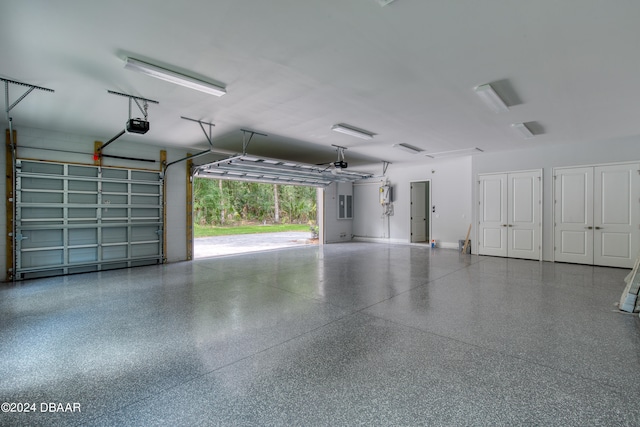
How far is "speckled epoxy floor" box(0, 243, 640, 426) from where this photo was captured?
198 centimetres

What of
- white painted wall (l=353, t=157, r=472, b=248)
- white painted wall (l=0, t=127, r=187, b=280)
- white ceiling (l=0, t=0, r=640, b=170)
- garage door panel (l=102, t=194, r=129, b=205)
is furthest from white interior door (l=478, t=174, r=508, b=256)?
garage door panel (l=102, t=194, r=129, b=205)

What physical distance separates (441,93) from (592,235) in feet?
19.5

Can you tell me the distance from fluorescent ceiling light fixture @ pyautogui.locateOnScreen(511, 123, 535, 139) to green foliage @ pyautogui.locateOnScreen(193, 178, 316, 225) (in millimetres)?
17395

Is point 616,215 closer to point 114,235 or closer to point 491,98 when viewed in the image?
point 491,98

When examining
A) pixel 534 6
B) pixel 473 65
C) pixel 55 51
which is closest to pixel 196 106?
pixel 55 51

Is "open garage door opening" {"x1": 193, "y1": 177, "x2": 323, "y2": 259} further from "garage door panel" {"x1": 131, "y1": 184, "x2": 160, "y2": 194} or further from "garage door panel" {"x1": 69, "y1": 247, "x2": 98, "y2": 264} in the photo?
"garage door panel" {"x1": 69, "y1": 247, "x2": 98, "y2": 264}

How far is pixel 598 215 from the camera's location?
707 centimetres

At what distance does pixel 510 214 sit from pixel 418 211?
154 inches

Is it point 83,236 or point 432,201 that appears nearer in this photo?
point 83,236

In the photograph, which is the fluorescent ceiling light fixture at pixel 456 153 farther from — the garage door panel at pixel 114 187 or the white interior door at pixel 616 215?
the garage door panel at pixel 114 187

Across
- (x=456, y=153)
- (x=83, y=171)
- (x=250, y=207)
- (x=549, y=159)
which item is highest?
(x=456, y=153)

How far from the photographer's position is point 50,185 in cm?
625

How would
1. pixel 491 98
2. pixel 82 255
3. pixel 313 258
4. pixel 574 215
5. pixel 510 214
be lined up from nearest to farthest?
pixel 491 98
pixel 82 255
pixel 574 215
pixel 510 214
pixel 313 258

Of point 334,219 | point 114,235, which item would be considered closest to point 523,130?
point 334,219
